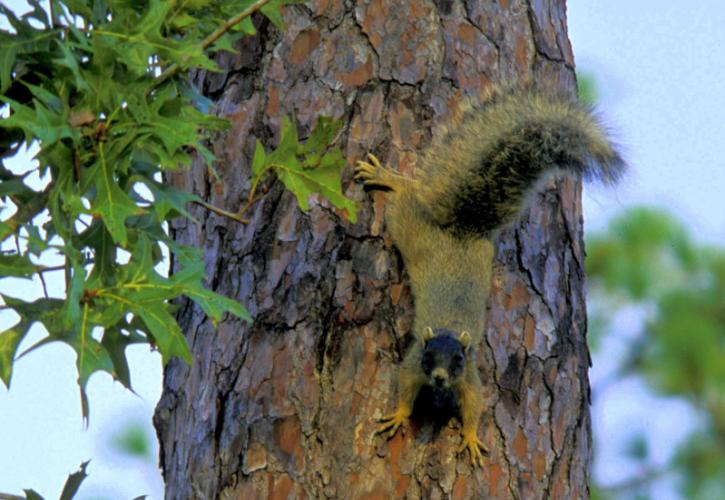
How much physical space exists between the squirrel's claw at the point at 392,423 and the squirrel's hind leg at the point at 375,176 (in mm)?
557

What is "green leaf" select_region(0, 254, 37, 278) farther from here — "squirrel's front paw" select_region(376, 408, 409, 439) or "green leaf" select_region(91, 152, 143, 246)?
"squirrel's front paw" select_region(376, 408, 409, 439)

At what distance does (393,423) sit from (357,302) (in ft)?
0.96

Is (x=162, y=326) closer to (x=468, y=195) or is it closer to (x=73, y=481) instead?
(x=73, y=481)

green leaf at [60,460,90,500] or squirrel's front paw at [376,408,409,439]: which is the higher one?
squirrel's front paw at [376,408,409,439]

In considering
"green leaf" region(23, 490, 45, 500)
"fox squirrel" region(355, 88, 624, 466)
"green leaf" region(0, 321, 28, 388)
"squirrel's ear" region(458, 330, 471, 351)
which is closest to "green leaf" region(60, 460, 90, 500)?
"green leaf" region(23, 490, 45, 500)

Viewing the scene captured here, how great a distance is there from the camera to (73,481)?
228cm

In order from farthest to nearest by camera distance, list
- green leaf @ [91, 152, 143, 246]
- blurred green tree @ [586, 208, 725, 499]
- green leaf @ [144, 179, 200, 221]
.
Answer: blurred green tree @ [586, 208, 725, 499], green leaf @ [144, 179, 200, 221], green leaf @ [91, 152, 143, 246]

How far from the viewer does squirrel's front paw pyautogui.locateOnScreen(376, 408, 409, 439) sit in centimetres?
244

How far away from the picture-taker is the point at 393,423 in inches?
96.3

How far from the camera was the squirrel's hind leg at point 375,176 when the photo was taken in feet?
8.86

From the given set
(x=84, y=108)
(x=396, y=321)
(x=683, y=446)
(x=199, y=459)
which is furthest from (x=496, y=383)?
(x=683, y=446)

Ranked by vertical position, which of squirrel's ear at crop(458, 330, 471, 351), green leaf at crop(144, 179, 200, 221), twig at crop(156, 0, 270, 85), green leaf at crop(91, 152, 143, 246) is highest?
twig at crop(156, 0, 270, 85)

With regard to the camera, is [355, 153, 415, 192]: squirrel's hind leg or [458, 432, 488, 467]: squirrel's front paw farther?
[355, 153, 415, 192]: squirrel's hind leg

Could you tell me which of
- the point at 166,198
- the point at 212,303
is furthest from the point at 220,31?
the point at 212,303
